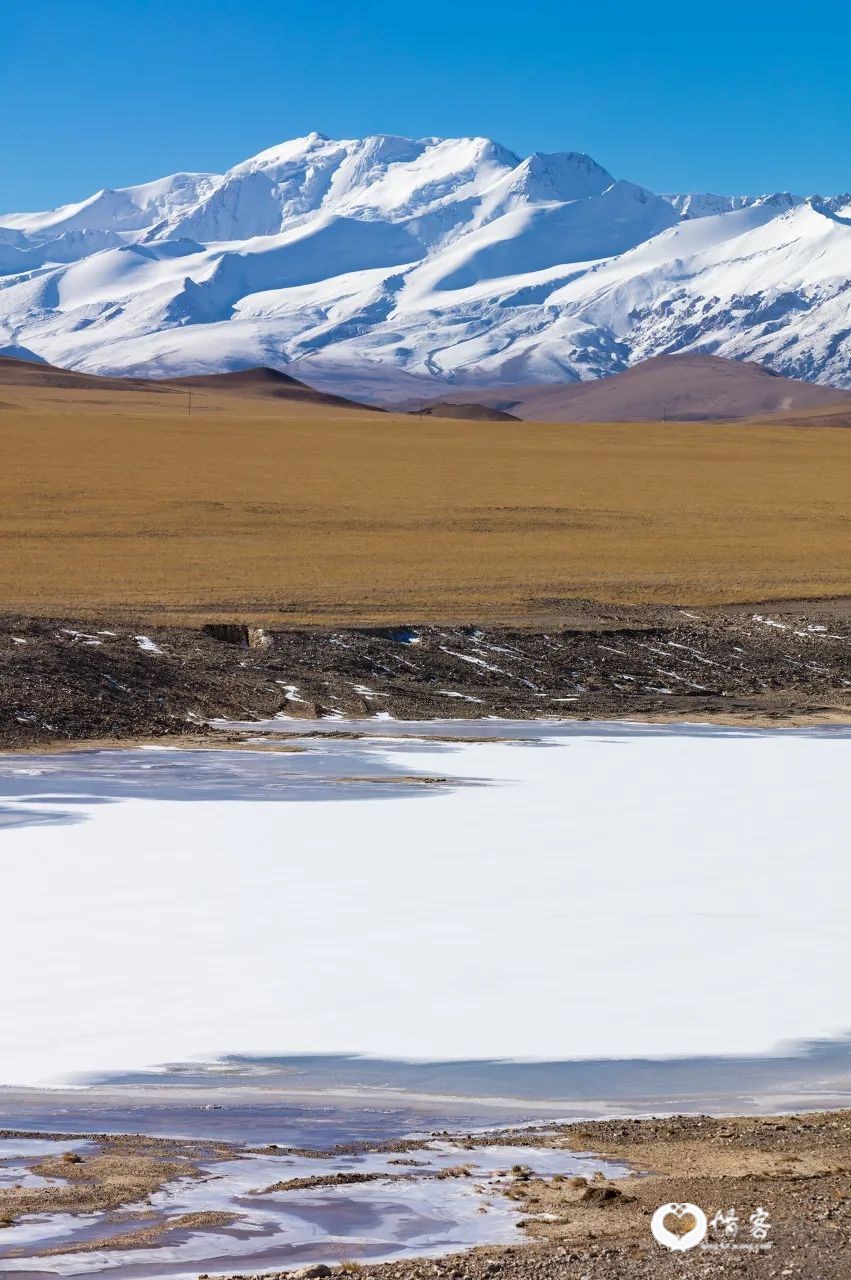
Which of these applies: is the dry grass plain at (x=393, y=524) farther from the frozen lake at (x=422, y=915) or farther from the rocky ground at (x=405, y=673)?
the frozen lake at (x=422, y=915)

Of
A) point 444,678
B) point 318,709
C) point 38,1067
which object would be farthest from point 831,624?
point 38,1067

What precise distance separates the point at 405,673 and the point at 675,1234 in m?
24.8

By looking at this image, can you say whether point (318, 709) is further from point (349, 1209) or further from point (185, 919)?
point (349, 1209)

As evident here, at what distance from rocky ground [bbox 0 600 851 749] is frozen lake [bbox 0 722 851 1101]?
2.90 meters

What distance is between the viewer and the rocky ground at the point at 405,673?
1098 inches

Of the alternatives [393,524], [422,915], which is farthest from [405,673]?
[393,524]

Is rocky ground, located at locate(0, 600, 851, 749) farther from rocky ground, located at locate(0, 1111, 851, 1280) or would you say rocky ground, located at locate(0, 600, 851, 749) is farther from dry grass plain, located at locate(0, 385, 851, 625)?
rocky ground, located at locate(0, 1111, 851, 1280)

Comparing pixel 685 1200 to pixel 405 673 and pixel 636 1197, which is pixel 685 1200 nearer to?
pixel 636 1197

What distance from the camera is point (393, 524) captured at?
56812mm

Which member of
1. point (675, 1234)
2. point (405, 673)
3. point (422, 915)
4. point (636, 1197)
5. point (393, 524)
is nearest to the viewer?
point (675, 1234)

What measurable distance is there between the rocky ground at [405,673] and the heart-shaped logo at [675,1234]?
19516 millimetres

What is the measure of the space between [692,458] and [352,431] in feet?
89.5

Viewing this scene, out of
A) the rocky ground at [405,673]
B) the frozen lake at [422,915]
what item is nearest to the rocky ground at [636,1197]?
the frozen lake at [422,915]

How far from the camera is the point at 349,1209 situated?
8.13 m
